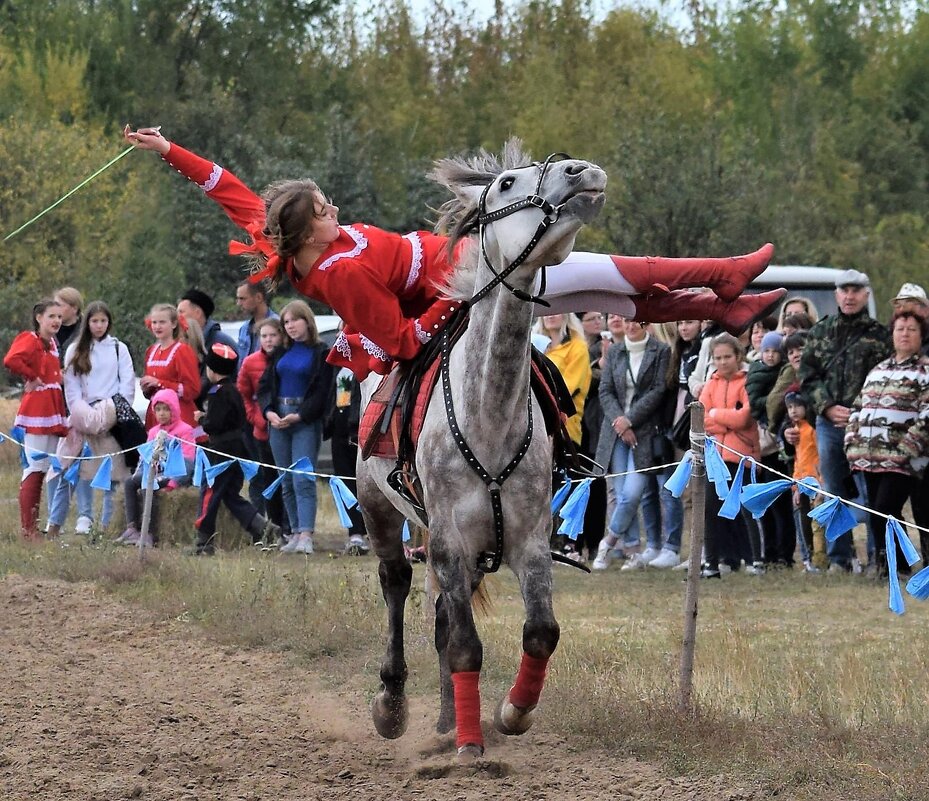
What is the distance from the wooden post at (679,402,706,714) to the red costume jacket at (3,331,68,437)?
25.3 feet

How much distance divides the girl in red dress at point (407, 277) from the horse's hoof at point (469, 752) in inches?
67.7

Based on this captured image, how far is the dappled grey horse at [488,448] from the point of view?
599 centimetres

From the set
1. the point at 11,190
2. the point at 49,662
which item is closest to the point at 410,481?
the point at 49,662

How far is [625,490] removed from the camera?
12.7 meters

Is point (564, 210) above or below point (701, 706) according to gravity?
above

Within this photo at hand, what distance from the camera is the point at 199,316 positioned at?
1473 cm

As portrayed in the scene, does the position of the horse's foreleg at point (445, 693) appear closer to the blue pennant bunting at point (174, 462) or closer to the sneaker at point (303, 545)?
the blue pennant bunting at point (174, 462)

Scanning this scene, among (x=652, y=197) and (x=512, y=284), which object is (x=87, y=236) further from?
(x=512, y=284)

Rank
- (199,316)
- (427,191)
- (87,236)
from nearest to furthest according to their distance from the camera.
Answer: (199,316), (87,236), (427,191)

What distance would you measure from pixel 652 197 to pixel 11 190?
14571 mm

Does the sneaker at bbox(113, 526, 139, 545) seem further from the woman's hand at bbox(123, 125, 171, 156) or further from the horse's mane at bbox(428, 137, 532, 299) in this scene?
the horse's mane at bbox(428, 137, 532, 299)

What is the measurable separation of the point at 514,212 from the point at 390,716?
263 centimetres

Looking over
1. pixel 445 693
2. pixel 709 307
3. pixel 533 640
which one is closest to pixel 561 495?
pixel 445 693

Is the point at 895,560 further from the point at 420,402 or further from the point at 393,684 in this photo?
the point at 393,684
